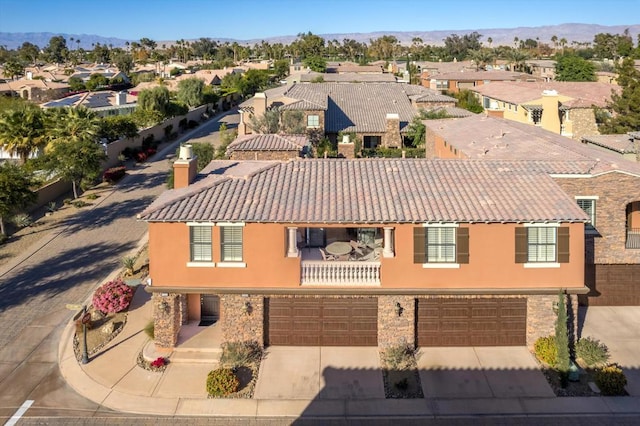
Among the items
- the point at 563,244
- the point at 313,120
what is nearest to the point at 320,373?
the point at 563,244

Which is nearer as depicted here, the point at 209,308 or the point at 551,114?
the point at 209,308

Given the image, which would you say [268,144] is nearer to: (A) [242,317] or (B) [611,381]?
(A) [242,317]

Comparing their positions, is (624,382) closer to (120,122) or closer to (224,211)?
(224,211)

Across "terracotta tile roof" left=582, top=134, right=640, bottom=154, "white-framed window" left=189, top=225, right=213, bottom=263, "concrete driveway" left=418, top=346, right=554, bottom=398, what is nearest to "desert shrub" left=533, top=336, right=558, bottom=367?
"concrete driveway" left=418, top=346, right=554, bottom=398

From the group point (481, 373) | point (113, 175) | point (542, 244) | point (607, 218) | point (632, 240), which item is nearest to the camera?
point (481, 373)

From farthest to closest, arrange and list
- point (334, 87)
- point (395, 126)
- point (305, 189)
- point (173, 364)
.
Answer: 1. point (334, 87)
2. point (395, 126)
3. point (305, 189)
4. point (173, 364)

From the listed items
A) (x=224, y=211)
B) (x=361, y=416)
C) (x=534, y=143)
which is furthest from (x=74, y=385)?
(x=534, y=143)
